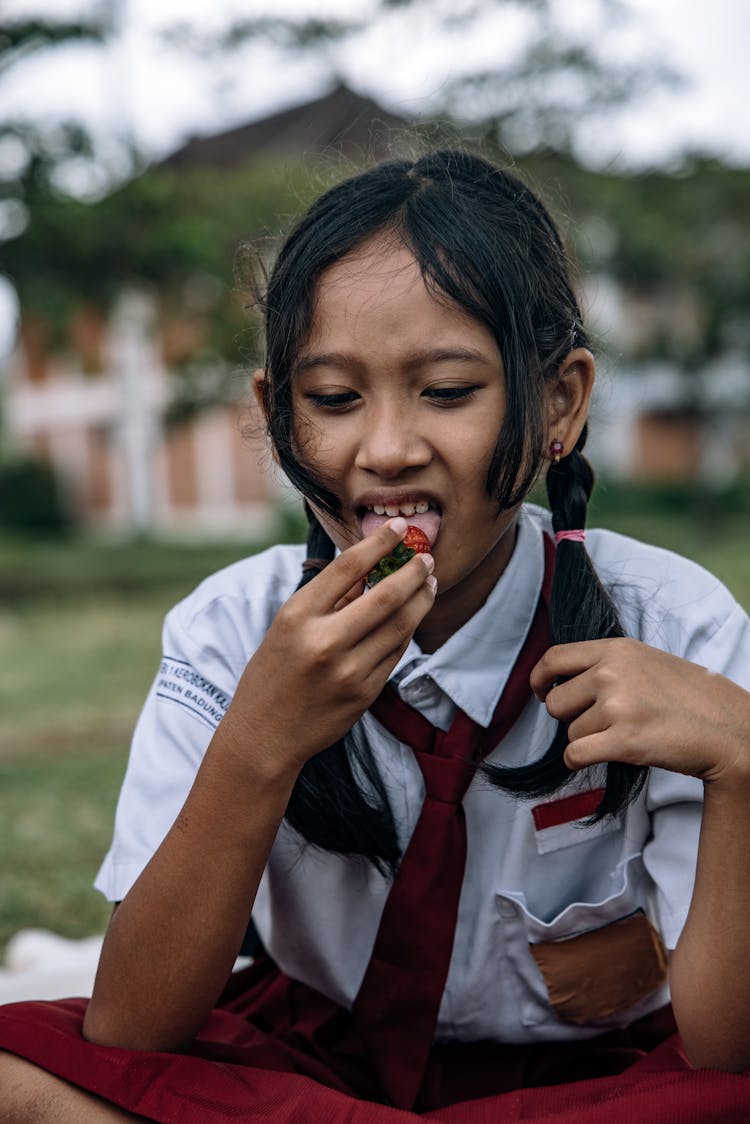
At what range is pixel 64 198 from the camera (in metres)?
9.69

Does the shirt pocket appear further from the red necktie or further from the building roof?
the building roof

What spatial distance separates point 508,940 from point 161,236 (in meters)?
8.72

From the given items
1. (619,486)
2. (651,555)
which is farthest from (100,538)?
(651,555)

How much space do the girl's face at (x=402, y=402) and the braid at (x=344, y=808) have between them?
252 mm

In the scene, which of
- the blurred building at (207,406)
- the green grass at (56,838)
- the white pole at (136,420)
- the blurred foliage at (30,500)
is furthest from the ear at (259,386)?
the blurred foliage at (30,500)

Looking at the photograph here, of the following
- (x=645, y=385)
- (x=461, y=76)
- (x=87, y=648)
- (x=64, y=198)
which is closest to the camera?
(x=64, y=198)

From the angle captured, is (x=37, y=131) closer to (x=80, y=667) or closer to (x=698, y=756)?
(x=80, y=667)

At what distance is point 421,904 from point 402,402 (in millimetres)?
794

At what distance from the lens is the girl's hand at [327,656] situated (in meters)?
1.63

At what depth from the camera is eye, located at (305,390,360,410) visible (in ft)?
6.25

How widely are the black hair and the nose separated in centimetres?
11

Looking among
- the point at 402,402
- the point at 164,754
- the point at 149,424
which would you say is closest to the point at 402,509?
the point at 402,402

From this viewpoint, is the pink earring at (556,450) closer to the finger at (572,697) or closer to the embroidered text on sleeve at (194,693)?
the finger at (572,697)

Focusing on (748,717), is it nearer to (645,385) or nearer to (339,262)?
(339,262)
